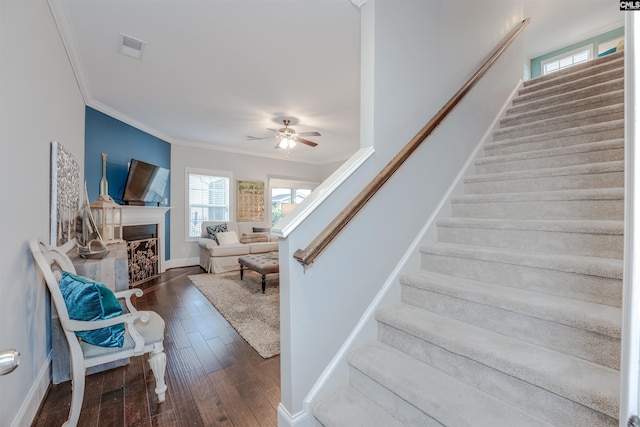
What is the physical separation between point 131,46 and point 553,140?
3846 mm

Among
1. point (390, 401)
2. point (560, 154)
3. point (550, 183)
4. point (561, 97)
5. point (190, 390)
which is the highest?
point (561, 97)


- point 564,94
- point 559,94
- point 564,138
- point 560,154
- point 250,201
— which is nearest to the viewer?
point 560,154

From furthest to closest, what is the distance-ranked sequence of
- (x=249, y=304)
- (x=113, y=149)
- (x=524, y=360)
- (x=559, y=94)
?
(x=113, y=149) → (x=249, y=304) → (x=559, y=94) → (x=524, y=360)

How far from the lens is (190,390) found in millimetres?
1912

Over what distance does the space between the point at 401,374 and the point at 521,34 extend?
4323mm

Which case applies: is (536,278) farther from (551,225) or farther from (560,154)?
(560,154)

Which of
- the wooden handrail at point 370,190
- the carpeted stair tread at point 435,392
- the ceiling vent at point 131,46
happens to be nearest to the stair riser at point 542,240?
the wooden handrail at point 370,190

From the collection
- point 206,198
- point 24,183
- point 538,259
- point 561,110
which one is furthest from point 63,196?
point 561,110

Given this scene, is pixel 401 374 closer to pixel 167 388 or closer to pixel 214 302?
pixel 167 388

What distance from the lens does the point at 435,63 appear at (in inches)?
88.1

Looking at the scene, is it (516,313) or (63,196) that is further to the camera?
(63,196)

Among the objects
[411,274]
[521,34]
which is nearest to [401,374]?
[411,274]

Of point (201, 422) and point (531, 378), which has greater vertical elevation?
point (531, 378)

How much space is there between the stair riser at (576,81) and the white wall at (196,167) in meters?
5.38
